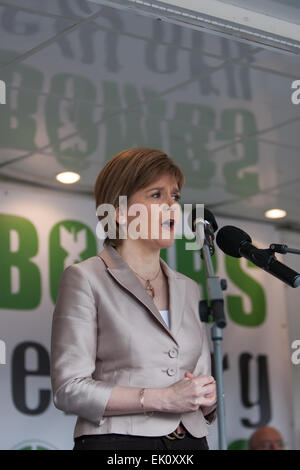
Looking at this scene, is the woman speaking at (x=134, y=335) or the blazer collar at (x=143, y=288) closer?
the woman speaking at (x=134, y=335)

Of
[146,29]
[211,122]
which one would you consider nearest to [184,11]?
[146,29]

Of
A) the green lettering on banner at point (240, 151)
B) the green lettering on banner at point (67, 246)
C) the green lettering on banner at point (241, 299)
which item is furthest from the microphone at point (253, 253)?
the green lettering on banner at point (241, 299)

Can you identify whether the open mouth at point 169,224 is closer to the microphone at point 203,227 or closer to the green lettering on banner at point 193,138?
the microphone at point 203,227

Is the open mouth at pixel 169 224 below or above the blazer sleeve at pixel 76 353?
above

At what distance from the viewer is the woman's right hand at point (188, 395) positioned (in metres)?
1.88

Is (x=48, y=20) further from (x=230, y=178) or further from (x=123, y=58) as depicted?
(x=230, y=178)

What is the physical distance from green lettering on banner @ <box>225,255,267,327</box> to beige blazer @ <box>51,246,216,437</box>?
16.5 feet

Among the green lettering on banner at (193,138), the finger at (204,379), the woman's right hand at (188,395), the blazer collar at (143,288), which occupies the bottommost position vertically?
the woman's right hand at (188,395)

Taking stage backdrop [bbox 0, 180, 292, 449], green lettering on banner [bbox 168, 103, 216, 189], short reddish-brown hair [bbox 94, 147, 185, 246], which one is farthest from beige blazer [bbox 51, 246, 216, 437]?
stage backdrop [bbox 0, 180, 292, 449]

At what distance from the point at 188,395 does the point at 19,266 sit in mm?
4211

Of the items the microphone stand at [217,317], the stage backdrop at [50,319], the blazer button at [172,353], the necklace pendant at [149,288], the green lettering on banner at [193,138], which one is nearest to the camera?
the microphone stand at [217,317]

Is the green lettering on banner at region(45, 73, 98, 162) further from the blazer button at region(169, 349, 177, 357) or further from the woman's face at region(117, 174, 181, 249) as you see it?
the blazer button at region(169, 349, 177, 357)

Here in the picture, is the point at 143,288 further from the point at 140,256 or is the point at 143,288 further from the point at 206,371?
the point at 206,371

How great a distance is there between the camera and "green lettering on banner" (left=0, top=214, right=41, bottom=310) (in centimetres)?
586
